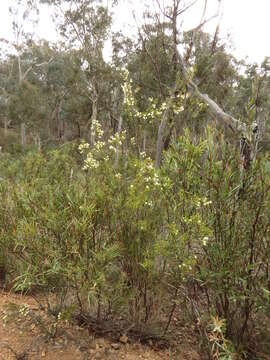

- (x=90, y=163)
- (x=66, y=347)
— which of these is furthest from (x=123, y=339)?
(x=90, y=163)

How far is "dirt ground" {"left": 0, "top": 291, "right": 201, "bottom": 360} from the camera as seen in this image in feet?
6.94

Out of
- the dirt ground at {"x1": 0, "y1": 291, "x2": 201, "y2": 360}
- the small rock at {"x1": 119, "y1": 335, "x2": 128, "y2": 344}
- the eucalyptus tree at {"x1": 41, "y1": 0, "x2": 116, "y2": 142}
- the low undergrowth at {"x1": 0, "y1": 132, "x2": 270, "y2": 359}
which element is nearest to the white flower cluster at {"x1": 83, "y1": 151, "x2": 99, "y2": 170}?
the low undergrowth at {"x1": 0, "y1": 132, "x2": 270, "y2": 359}

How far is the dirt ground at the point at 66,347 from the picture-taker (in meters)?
2.12

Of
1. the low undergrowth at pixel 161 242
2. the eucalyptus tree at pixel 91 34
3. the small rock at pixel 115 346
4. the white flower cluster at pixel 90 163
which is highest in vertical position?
the eucalyptus tree at pixel 91 34

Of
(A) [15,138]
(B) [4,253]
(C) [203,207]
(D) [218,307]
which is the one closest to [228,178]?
(C) [203,207]

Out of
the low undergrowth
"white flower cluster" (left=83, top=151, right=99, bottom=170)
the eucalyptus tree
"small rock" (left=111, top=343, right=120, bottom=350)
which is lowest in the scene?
"small rock" (left=111, top=343, right=120, bottom=350)

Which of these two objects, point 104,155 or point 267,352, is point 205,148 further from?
point 267,352

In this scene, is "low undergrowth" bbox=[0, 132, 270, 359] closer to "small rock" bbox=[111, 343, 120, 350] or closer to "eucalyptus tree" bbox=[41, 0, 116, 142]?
"small rock" bbox=[111, 343, 120, 350]

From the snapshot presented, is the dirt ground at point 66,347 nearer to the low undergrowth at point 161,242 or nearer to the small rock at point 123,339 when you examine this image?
the small rock at point 123,339

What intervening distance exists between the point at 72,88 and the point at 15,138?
7.85m

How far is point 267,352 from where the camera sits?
211 centimetres

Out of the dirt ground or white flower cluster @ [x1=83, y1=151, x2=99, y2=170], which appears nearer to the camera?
the dirt ground

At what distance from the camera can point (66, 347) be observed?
7.21ft

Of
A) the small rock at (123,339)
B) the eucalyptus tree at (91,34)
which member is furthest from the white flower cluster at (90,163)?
the eucalyptus tree at (91,34)
